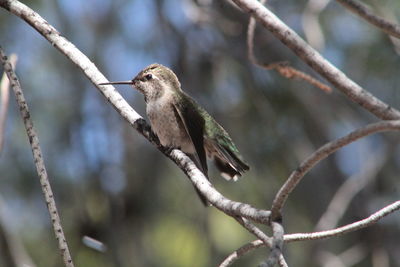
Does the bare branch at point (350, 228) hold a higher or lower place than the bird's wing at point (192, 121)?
lower

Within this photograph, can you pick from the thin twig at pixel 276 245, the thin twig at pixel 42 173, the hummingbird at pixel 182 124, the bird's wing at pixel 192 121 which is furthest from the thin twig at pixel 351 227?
the bird's wing at pixel 192 121

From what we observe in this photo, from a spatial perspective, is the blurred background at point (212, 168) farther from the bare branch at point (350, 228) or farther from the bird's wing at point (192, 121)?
the bare branch at point (350, 228)

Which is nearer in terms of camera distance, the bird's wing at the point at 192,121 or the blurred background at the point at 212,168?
the bird's wing at the point at 192,121

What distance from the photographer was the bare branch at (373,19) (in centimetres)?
241

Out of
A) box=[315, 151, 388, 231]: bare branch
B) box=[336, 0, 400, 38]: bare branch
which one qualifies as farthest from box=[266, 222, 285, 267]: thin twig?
box=[315, 151, 388, 231]: bare branch

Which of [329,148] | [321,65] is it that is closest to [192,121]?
[321,65]

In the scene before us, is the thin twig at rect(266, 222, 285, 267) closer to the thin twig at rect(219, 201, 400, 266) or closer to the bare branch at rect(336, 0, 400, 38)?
the thin twig at rect(219, 201, 400, 266)

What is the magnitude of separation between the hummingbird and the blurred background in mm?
951

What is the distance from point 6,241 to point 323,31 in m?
3.94

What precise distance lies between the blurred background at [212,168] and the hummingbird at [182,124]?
95 centimetres

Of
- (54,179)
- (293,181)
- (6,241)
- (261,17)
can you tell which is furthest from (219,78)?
(293,181)

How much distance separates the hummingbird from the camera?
3955 mm

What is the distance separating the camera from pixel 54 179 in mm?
5520

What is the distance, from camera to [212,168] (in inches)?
223
